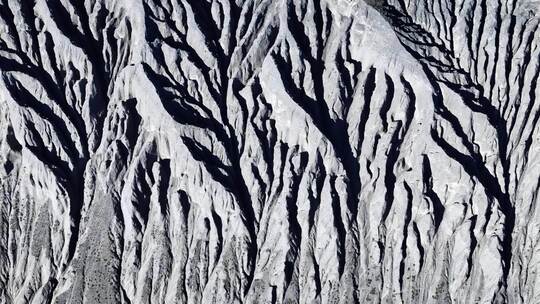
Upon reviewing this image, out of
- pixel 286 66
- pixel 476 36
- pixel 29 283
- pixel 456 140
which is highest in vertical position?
pixel 476 36

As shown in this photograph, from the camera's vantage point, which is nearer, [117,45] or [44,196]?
[44,196]

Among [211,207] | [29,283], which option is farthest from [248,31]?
[29,283]

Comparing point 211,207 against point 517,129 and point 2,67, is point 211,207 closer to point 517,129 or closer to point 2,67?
point 2,67

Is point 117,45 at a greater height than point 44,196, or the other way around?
point 117,45

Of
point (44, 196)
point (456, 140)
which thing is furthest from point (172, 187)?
point (456, 140)

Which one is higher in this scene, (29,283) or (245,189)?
A: (245,189)

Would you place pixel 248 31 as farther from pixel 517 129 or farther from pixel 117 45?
pixel 517 129
